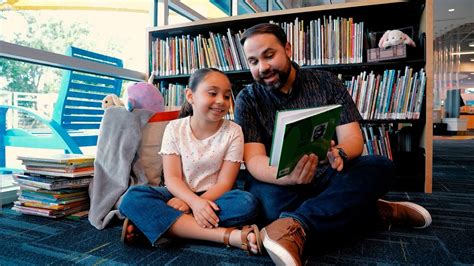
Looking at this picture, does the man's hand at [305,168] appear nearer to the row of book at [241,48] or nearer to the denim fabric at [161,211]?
the denim fabric at [161,211]

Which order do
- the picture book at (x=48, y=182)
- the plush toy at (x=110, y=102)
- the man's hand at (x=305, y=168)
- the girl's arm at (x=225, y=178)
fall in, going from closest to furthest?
the man's hand at (x=305, y=168) < the girl's arm at (x=225, y=178) < the picture book at (x=48, y=182) < the plush toy at (x=110, y=102)

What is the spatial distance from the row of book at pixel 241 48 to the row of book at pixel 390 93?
169mm

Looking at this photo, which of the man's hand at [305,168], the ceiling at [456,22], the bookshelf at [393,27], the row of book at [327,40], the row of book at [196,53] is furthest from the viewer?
the ceiling at [456,22]

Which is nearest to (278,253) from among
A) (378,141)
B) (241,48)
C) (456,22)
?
(378,141)

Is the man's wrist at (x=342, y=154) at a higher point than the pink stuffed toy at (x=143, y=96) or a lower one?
lower

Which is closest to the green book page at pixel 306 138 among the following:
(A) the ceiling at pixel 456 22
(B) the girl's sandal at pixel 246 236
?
(B) the girl's sandal at pixel 246 236

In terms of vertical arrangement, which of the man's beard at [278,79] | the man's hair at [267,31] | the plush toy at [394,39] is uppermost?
the plush toy at [394,39]

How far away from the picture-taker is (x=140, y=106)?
5.54 feet

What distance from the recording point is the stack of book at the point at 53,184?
150 cm

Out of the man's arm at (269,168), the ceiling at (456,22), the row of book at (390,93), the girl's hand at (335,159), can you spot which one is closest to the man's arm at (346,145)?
the girl's hand at (335,159)

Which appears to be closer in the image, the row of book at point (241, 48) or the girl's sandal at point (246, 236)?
the girl's sandal at point (246, 236)

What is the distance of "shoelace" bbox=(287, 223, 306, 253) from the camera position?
931 millimetres

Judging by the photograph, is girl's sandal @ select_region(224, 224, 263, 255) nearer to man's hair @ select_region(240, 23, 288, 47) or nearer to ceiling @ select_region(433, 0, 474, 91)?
man's hair @ select_region(240, 23, 288, 47)

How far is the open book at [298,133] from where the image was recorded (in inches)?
32.7
